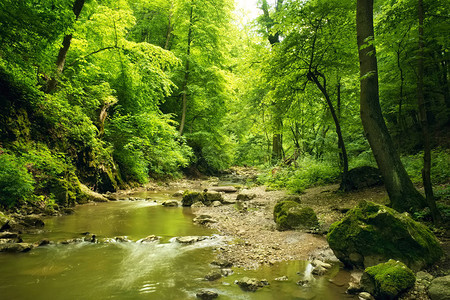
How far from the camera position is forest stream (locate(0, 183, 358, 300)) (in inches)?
129

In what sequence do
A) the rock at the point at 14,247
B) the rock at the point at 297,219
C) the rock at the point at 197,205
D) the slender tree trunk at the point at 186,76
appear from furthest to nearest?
the slender tree trunk at the point at 186,76
the rock at the point at 197,205
the rock at the point at 297,219
the rock at the point at 14,247

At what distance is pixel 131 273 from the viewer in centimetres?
391

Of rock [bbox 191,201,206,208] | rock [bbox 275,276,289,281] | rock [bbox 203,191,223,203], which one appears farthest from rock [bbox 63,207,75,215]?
rock [bbox 275,276,289,281]

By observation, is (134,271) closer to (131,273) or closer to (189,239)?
(131,273)

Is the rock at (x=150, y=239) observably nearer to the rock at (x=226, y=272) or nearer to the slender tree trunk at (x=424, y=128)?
the rock at (x=226, y=272)

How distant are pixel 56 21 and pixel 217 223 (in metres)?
6.63

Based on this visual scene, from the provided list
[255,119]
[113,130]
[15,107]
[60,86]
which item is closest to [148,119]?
[113,130]

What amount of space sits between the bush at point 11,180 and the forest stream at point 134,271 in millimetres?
1062

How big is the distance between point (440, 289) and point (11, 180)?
8.01 metres

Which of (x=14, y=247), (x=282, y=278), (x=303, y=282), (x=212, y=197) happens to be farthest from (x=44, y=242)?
(x=212, y=197)

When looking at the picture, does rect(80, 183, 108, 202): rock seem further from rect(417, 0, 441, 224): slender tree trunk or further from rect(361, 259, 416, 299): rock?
rect(417, 0, 441, 224): slender tree trunk

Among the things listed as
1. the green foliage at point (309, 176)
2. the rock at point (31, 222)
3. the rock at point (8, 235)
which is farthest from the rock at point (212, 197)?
the rock at point (8, 235)

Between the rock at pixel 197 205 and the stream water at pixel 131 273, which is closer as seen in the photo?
the stream water at pixel 131 273

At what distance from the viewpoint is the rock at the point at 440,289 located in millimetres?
2672
